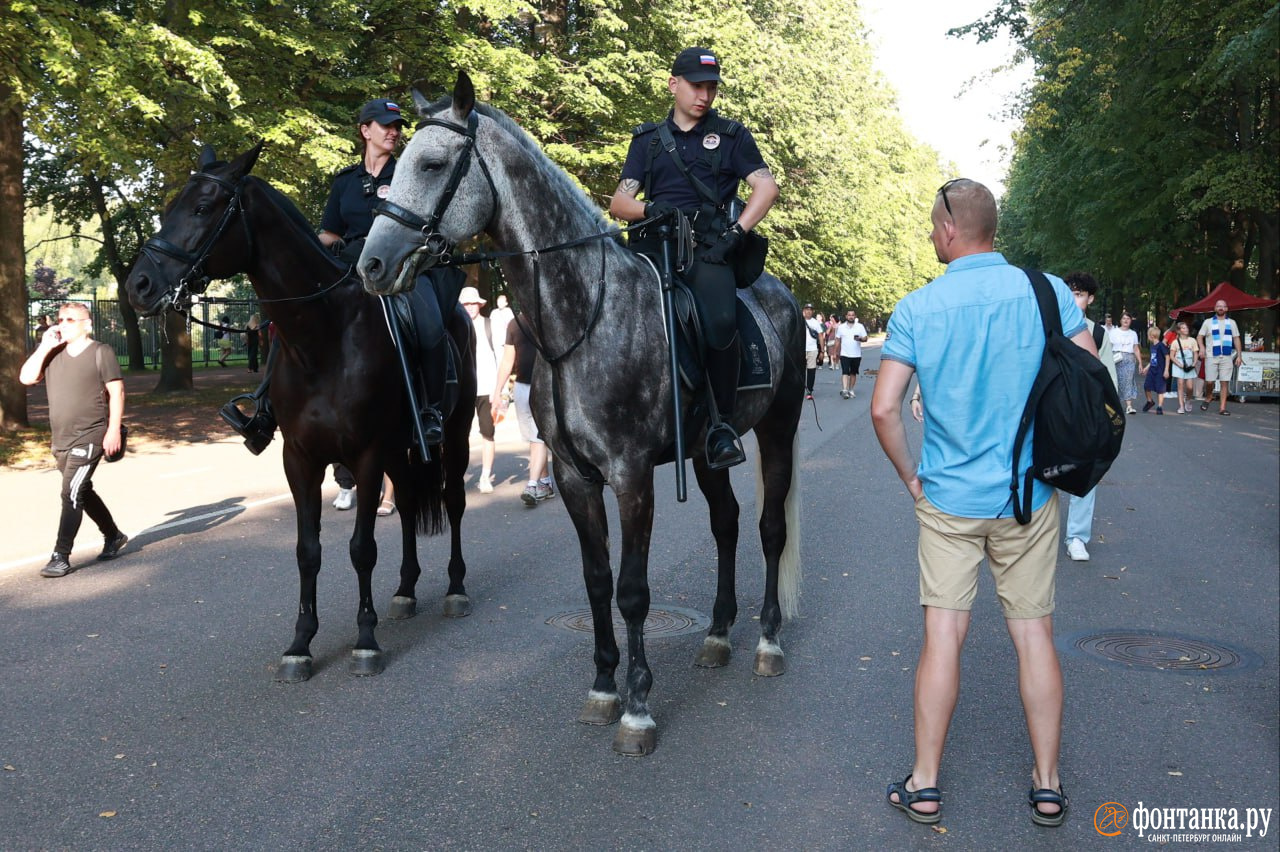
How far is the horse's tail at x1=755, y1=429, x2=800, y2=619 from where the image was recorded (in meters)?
6.32

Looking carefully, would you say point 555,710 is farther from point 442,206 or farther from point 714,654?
point 442,206

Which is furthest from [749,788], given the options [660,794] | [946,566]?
[946,566]

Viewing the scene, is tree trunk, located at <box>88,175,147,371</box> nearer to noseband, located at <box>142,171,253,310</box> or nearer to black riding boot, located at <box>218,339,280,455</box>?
black riding boot, located at <box>218,339,280,455</box>

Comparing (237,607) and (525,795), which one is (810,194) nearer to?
(237,607)

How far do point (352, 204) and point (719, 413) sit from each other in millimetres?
2828

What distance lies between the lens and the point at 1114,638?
650 cm

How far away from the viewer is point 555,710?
5.29 metres

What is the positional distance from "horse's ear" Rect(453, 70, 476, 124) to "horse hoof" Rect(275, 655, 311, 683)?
2.86 metres

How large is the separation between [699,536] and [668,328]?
Result: 15.2ft

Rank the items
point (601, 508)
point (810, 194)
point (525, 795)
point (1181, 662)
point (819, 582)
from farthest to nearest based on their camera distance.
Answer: point (810, 194) → point (819, 582) → point (1181, 662) → point (601, 508) → point (525, 795)

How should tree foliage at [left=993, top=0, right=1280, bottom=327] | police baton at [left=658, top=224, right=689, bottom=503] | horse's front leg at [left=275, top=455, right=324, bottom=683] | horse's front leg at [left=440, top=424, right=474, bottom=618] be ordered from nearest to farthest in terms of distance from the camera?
police baton at [left=658, top=224, right=689, bottom=503]
horse's front leg at [left=275, top=455, right=324, bottom=683]
horse's front leg at [left=440, top=424, right=474, bottom=618]
tree foliage at [left=993, top=0, right=1280, bottom=327]

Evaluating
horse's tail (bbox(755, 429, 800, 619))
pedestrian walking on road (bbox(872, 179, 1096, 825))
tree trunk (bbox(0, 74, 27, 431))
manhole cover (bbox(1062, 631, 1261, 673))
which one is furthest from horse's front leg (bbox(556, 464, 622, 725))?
tree trunk (bbox(0, 74, 27, 431))

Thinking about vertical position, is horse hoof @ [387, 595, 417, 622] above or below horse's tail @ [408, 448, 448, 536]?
below

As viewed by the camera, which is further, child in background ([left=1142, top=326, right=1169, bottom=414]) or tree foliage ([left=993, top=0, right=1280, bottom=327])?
child in background ([left=1142, top=326, right=1169, bottom=414])
